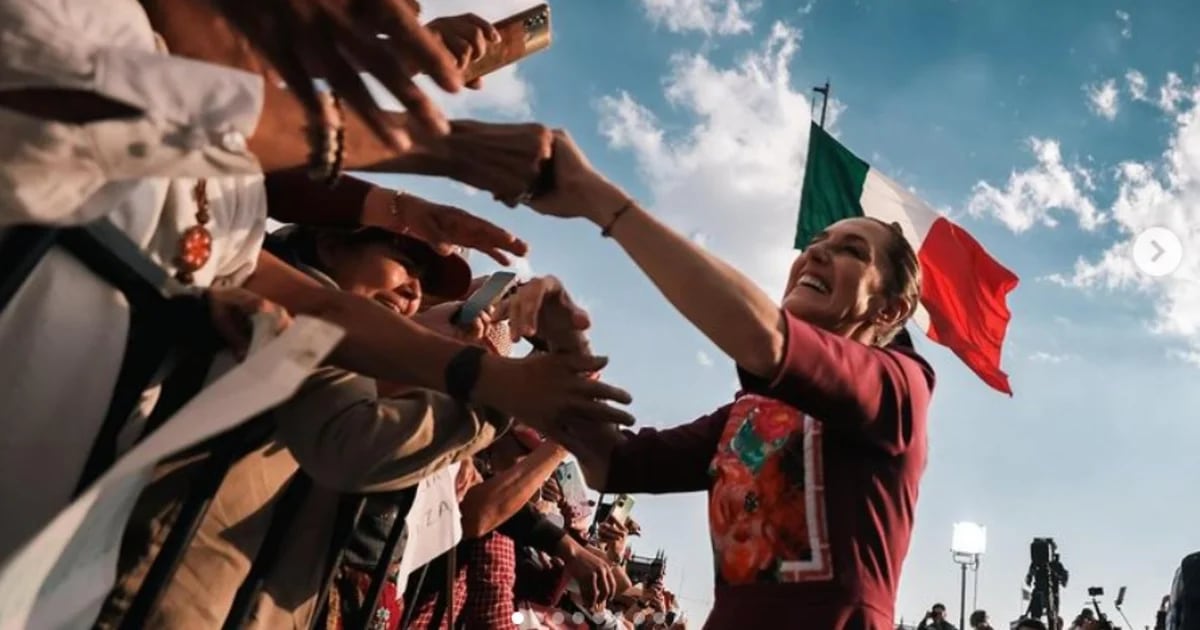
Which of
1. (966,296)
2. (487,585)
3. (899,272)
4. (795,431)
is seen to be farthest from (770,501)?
(966,296)

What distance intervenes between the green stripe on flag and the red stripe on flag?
661 millimetres

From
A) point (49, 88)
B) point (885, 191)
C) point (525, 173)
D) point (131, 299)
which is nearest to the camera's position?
point (49, 88)

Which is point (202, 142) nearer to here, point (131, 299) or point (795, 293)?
point (131, 299)

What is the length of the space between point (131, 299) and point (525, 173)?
0.59 metres

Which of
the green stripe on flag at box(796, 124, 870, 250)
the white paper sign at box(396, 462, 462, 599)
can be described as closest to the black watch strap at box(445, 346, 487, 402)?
the white paper sign at box(396, 462, 462, 599)

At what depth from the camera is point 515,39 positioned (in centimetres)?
194

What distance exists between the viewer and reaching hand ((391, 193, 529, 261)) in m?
2.00

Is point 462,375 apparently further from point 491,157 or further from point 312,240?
point 312,240

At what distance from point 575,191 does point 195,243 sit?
64 cm

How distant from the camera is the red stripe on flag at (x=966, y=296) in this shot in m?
6.90

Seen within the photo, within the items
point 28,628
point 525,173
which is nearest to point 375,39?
point 525,173

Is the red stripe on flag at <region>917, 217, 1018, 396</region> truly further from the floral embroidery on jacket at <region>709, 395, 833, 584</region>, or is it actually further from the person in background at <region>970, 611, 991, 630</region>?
the person in background at <region>970, 611, 991, 630</region>

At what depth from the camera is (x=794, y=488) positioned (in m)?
2.12

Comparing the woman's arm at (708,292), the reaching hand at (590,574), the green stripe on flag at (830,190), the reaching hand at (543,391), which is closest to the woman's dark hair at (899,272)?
the woman's arm at (708,292)
